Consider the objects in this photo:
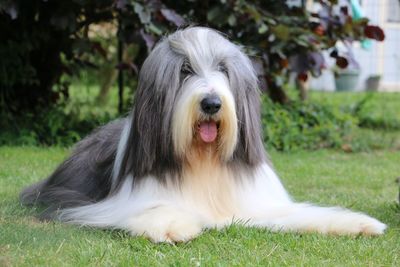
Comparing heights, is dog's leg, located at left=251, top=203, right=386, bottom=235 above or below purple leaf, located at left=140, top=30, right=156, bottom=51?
below

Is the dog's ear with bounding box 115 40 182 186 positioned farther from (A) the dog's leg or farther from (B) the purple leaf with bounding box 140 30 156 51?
(B) the purple leaf with bounding box 140 30 156 51

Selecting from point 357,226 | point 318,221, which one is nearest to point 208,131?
point 318,221

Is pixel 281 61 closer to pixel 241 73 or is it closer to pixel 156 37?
pixel 156 37

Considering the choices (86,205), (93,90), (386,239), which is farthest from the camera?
(93,90)

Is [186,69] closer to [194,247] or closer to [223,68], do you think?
[223,68]

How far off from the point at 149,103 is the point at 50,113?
4069mm

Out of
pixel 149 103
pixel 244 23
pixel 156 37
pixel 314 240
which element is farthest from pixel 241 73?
pixel 244 23

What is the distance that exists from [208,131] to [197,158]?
0.66ft

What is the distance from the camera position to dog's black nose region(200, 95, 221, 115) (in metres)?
3.54

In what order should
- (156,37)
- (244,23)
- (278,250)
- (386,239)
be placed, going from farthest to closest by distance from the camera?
(244,23)
(156,37)
(386,239)
(278,250)

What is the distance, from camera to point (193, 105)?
358 cm

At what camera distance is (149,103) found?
3.83 metres

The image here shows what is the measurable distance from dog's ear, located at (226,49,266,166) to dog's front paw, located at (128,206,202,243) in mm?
466

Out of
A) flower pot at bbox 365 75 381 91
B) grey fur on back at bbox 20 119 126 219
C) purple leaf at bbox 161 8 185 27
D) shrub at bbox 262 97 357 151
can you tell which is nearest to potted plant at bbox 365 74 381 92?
flower pot at bbox 365 75 381 91
